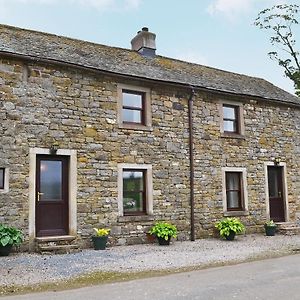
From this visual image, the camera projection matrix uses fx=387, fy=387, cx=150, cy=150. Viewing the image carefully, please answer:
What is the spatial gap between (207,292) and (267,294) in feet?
3.22

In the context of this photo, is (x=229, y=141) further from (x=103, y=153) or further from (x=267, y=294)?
(x=267, y=294)

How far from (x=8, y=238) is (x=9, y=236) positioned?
0.09 m

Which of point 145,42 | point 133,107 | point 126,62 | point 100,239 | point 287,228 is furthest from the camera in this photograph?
point 145,42

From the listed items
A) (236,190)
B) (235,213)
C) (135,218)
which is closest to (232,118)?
(236,190)

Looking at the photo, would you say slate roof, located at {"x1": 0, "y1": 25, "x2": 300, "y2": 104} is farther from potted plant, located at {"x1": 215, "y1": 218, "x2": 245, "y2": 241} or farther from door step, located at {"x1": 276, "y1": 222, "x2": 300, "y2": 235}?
door step, located at {"x1": 276, "y1": 222, "x2": 300, "y2": 235}

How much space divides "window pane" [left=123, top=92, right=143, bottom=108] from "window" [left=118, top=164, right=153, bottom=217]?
2.15 m

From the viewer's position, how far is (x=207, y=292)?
6.58 metres

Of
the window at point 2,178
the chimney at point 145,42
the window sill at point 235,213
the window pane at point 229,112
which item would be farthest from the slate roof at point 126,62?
the window sill at point 235,213

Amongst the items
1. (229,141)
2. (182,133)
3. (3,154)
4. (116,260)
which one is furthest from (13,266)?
(229,141)

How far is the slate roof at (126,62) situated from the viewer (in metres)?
12.5

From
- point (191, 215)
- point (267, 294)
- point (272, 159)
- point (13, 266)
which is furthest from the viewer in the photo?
point (272, 159)

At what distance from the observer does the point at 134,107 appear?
44.1 feet

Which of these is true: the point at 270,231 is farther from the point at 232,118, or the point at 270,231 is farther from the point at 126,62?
the point at 126,62

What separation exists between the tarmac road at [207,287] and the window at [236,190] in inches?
245
